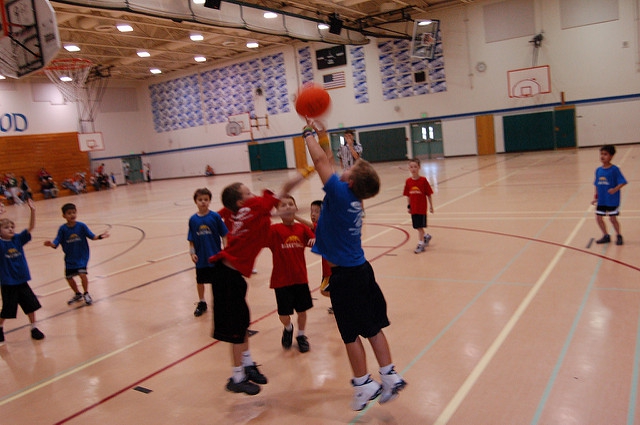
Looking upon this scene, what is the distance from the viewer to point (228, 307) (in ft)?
12.9

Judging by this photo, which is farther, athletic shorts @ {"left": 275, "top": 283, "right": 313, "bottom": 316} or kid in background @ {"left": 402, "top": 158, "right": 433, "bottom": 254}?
kid in background @ {"left": 402, "top": 158, "right": 433, "bottom": 254}

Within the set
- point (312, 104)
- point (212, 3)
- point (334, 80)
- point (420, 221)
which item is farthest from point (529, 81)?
point (312, 104)

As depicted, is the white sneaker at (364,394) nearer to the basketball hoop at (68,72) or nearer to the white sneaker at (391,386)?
the white sneaker at (391,386)

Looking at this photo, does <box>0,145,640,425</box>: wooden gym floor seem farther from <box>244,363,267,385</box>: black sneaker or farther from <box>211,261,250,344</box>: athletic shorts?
<box>211,261,250,344</box>: athletic shorts

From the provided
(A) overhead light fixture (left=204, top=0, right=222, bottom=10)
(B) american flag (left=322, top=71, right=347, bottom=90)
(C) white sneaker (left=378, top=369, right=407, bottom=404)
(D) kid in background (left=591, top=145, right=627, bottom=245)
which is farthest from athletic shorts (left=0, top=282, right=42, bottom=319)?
(B) american flag (left=322, top=71, right=347, bottom=90)

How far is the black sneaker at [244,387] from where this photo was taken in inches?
152

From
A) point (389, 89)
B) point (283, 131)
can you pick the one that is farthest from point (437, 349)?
point (283, 131)

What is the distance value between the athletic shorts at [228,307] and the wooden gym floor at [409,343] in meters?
0.54

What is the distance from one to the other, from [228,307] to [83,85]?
2849 cm

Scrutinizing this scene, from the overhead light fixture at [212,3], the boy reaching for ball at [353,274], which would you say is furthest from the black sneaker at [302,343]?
the overhead light fixture at [212,3]

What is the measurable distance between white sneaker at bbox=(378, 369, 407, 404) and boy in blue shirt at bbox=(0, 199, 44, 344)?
4.38 m

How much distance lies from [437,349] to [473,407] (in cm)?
98

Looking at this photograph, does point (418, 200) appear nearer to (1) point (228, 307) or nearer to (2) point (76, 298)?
(1) point (228, 307)

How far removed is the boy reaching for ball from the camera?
3398 mm
